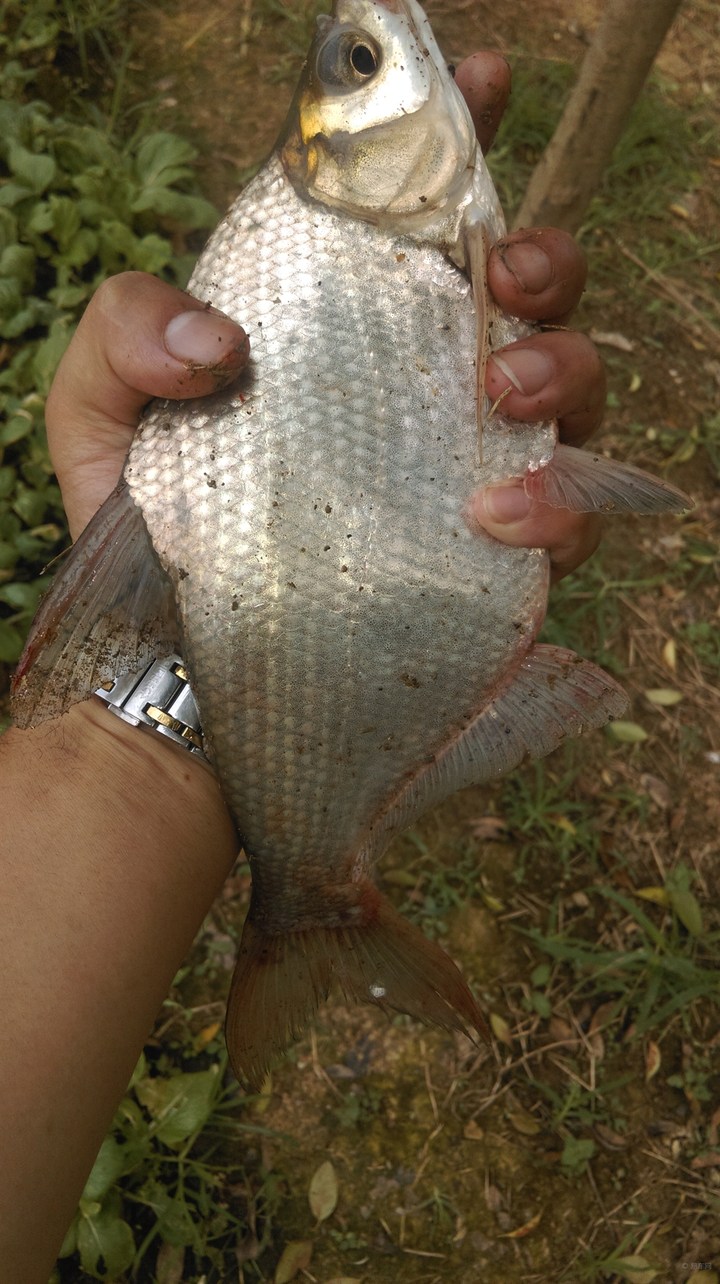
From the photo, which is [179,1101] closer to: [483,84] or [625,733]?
[625,733]

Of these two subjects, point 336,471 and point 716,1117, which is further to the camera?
point 716,1117

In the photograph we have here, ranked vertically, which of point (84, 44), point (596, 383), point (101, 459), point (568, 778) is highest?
point (596, 383)

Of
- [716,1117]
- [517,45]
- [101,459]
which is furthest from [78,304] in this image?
[716,1117]

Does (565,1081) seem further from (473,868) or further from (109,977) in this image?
(109,977)

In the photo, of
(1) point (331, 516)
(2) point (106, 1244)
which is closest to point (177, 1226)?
(2) point (106, 1244)

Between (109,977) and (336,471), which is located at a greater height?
(336,471)

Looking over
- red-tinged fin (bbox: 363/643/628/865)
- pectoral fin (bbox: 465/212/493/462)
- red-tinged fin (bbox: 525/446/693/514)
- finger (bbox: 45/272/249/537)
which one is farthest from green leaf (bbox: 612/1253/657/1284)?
finger (bbox: 45/272/249/537)
